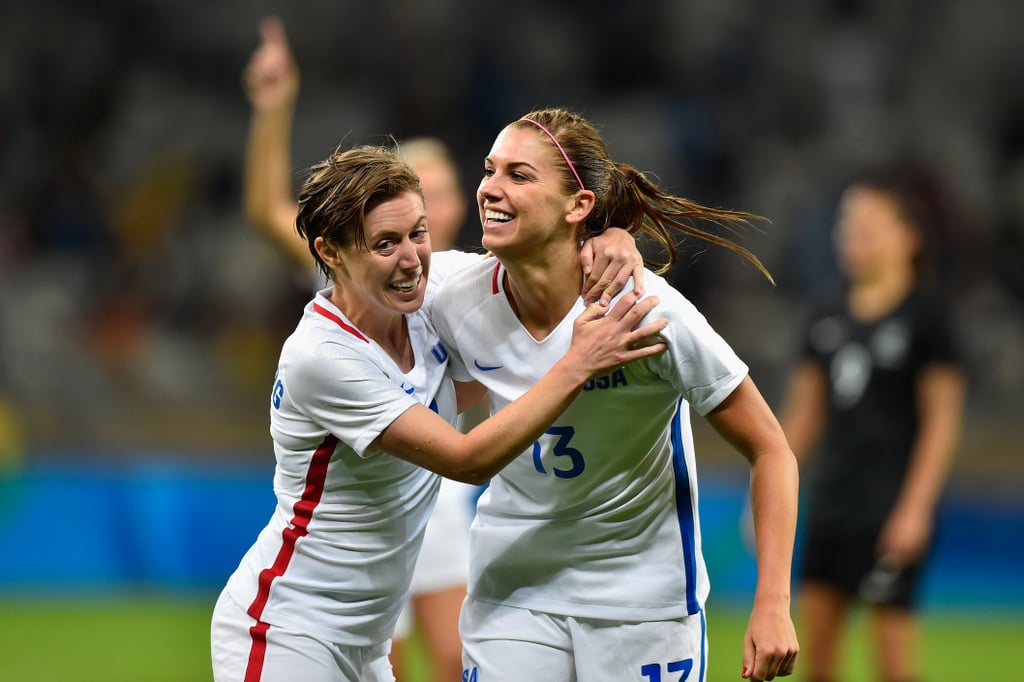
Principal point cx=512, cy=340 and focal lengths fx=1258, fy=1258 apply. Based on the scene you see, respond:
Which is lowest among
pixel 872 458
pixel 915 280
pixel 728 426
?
pixel 728 426

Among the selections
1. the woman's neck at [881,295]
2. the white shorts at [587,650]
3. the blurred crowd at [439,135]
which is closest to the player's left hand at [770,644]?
the white shorts at [587,650]

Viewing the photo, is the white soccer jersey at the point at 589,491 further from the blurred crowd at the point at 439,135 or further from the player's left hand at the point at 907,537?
the blurred crowd at the point at 439,135

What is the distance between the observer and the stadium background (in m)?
10.2

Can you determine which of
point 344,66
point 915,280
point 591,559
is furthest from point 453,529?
point 344,66

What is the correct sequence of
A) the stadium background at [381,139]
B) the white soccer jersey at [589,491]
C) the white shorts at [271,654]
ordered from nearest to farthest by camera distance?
the white shorts at [271,654], the white soccer jersey at [589,491], the stadium background at [381,139]

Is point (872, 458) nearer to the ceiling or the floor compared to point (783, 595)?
nearer to the ceiling

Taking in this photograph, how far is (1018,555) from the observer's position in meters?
8.24

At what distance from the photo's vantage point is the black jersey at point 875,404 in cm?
567

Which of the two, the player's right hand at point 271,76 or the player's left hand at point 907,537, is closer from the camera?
the player's right hand at point 271,76

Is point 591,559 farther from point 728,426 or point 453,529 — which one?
point 453,529

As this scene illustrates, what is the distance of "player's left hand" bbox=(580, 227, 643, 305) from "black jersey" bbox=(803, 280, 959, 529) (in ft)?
9.42

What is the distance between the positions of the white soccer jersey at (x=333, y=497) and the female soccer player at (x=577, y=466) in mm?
271

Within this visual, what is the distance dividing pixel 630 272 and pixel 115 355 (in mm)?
8780

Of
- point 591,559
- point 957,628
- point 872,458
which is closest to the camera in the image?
point 591,559
